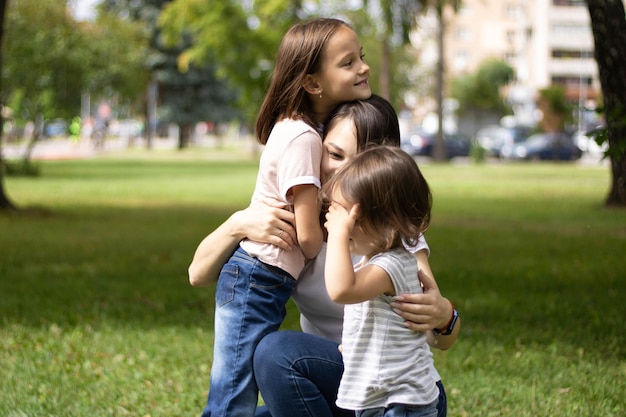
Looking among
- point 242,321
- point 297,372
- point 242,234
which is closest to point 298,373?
point 297,372

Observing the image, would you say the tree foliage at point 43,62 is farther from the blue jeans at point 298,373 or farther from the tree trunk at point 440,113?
the blue jeans at point 298,373

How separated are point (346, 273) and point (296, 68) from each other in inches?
30.5

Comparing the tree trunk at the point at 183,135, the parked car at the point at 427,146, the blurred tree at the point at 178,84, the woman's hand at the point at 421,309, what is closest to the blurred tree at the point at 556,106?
the parked car at the point at 427,146

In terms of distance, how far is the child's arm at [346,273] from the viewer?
8.79ft

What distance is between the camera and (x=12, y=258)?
8.87 metres

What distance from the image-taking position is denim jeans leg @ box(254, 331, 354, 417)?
2990 mm

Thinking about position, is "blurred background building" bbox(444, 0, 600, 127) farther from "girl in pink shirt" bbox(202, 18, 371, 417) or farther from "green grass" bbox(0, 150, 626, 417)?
"girl in pink shirt" bbox(202, 18, 371, 417)

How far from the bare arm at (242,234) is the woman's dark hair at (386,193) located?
29 centimetres

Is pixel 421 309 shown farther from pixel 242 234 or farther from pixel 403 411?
pixel 242 234

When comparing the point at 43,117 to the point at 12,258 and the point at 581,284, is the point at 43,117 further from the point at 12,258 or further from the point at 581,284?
the point at 581,284

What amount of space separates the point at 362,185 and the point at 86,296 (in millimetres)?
4579

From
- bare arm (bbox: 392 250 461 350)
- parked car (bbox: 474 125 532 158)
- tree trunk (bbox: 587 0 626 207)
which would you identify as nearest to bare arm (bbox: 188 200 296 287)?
bare arm (bbox: 392 250 461 350)

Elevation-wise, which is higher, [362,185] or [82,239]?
[362,185]

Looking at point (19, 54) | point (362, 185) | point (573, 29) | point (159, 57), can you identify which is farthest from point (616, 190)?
point (573, 29)
